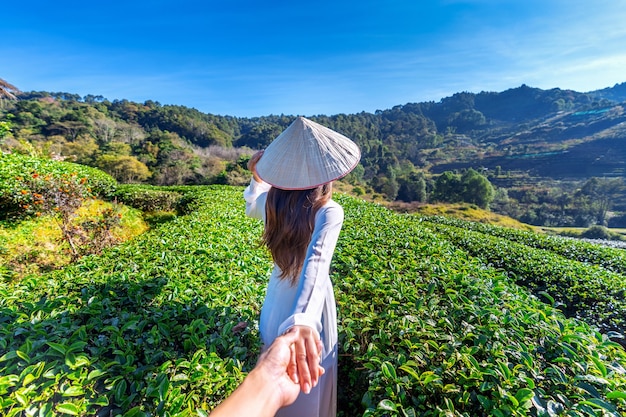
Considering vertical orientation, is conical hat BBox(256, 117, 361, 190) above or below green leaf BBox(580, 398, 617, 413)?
above

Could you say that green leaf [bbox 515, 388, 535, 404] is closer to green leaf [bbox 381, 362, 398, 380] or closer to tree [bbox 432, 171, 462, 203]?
green leaf [bbox 381, 362, 398, 380]

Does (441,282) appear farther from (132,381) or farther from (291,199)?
(132,381)

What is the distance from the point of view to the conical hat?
112 cm

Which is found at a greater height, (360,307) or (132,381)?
(132,381)

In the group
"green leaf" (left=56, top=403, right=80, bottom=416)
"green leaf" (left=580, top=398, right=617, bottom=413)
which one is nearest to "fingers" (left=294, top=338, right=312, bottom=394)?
"green leaf" (left=56, top=403, right=80, bottom=416)

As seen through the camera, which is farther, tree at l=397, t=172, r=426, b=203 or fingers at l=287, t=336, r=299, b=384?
tree at l=397, t=172, r=426, b=203

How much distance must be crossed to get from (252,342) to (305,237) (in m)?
0.76

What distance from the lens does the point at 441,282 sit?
2.18 metres

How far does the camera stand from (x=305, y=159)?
44.5 inches

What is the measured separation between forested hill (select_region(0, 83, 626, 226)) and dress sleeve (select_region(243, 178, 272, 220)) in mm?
13857

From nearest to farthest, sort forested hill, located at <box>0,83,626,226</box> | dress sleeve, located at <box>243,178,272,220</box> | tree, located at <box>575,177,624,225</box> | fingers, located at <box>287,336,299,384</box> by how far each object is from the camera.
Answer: fingers, located at <box>287,336,299,384</box>
dress sleeve, located at <box>243,178,272,220</box>
forested hill, located at <box>0,83,626,226</box>
tree, located at <box>575,177,624,225</box>

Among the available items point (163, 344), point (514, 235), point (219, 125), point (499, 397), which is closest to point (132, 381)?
point (163, 344)

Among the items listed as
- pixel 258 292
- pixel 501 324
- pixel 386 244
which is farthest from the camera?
pixel 386 244

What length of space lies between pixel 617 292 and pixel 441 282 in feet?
9.66
